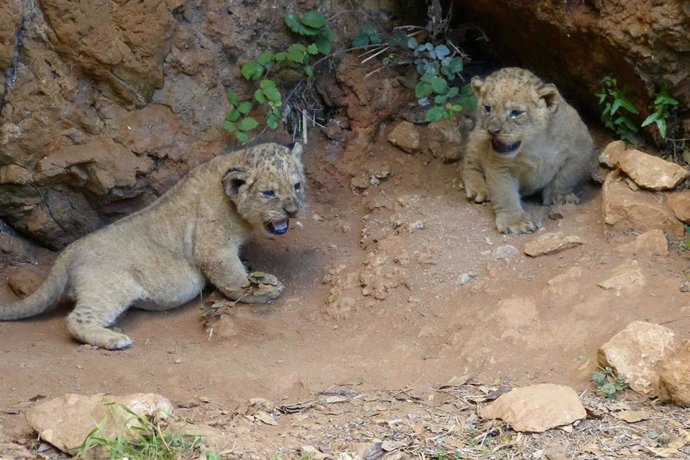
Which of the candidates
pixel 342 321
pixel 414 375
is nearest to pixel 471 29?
pixel 342 321

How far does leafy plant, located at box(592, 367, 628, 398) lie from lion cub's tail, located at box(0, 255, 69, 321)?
14.9 ft

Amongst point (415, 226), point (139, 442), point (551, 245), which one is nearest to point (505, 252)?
point (551, 245)

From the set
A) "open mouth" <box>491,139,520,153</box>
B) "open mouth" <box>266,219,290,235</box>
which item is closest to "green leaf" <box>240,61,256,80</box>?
"open mouth" <box>266,219,290,235</box>

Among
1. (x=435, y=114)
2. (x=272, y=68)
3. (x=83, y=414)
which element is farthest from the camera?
(x=272, y=68)

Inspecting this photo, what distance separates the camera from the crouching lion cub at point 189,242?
326 inches

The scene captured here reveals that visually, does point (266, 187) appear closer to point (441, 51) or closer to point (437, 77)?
point (437, 77)

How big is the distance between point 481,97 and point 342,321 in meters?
2.55

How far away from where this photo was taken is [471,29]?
10320mm

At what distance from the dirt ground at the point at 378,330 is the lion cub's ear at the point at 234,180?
3.19ft

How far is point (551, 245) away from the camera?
8.15 m

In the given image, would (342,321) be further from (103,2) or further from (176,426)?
(103,2)

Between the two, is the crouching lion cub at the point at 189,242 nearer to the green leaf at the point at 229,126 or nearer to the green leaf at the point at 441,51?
the green leaf at the point at 229,126

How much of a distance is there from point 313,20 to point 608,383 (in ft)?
16.0

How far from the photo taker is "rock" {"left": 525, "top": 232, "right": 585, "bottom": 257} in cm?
812
